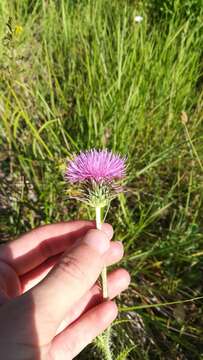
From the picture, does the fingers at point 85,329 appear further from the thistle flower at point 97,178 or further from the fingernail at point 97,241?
the fingernail at point 97,241

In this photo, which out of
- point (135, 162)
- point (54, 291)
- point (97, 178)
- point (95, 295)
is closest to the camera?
point (54, 291)

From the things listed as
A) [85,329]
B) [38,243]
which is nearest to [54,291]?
[85,329]

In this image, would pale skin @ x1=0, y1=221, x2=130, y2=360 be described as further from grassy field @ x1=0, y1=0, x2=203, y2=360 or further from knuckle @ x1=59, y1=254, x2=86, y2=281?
grassy field @ x1=0, y1=0, x2=203, y2=360

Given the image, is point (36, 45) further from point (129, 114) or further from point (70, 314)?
point (70, 314)

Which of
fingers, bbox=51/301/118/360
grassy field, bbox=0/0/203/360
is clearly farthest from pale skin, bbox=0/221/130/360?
grassy field, bbox=0/0/203/360

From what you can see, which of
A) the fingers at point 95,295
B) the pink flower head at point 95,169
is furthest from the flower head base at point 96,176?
the fingers at point 95,295

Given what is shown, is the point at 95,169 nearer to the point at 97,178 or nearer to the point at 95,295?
the point at 97,178

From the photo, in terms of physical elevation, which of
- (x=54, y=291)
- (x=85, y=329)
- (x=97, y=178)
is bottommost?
(x=85, y=329)
